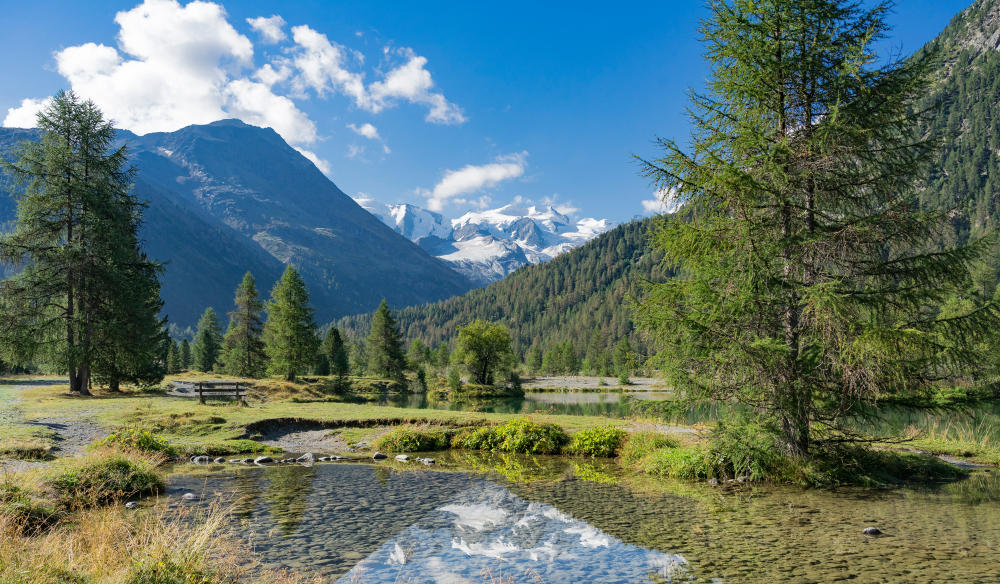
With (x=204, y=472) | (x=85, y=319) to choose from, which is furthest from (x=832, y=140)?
(x=85, y=319)

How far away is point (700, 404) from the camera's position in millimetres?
14086

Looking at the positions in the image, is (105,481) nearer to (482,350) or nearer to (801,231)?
(801,231)

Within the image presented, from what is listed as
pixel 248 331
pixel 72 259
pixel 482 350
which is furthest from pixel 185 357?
pixel 72 259

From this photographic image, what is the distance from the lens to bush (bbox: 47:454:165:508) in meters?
11.8

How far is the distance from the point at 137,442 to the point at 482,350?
6668 cm

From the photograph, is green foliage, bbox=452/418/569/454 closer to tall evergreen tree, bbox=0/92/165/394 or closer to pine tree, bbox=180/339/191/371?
tall evergreen tree, bbox=0/92/165/394

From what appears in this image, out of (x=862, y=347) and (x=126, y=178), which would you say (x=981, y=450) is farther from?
(x=126, y=178)

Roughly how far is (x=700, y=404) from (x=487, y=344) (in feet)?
228

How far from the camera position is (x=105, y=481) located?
12680mm

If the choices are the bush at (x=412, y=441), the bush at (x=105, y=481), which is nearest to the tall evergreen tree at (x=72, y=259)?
the bush at (x=412, y=441)

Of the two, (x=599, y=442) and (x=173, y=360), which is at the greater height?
(x=173, y=360)

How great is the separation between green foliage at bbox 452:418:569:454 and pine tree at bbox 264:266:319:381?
126 feet

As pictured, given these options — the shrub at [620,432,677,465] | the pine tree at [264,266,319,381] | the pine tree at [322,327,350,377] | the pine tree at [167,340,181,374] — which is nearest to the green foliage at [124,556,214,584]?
the shrub at [620,432,677,465]

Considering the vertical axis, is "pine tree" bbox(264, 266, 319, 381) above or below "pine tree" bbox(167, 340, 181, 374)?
above
